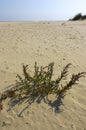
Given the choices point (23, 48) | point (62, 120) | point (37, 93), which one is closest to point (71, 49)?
point (23, 48)

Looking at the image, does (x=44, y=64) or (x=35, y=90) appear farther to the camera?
(x=44, y=64)

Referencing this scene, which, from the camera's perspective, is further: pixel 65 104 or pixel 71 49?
pixel 71 49

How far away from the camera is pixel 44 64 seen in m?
5.82

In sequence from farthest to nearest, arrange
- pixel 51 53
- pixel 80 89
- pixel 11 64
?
pixel 51 53 → pixel 11 64 → pixel 80 89

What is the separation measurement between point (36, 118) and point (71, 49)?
3732mm

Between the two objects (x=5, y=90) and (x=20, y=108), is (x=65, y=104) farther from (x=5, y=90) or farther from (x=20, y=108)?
(x=5, y=90)

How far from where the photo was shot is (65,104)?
13.4 ft

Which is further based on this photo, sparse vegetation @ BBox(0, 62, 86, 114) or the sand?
sparse vegetation @ BBox(0, 62, 86, 114)

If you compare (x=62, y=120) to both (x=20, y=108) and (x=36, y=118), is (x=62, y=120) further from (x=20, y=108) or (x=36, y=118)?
(x=20, y=108)

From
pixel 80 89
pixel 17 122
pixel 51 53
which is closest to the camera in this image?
pixel 17 122

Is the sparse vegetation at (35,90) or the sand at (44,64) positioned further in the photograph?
the sparse vegetation at (35,90)

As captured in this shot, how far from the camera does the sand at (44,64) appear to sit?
3.70 m

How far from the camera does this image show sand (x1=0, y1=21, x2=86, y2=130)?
3699mm

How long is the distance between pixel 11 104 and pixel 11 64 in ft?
6.12
